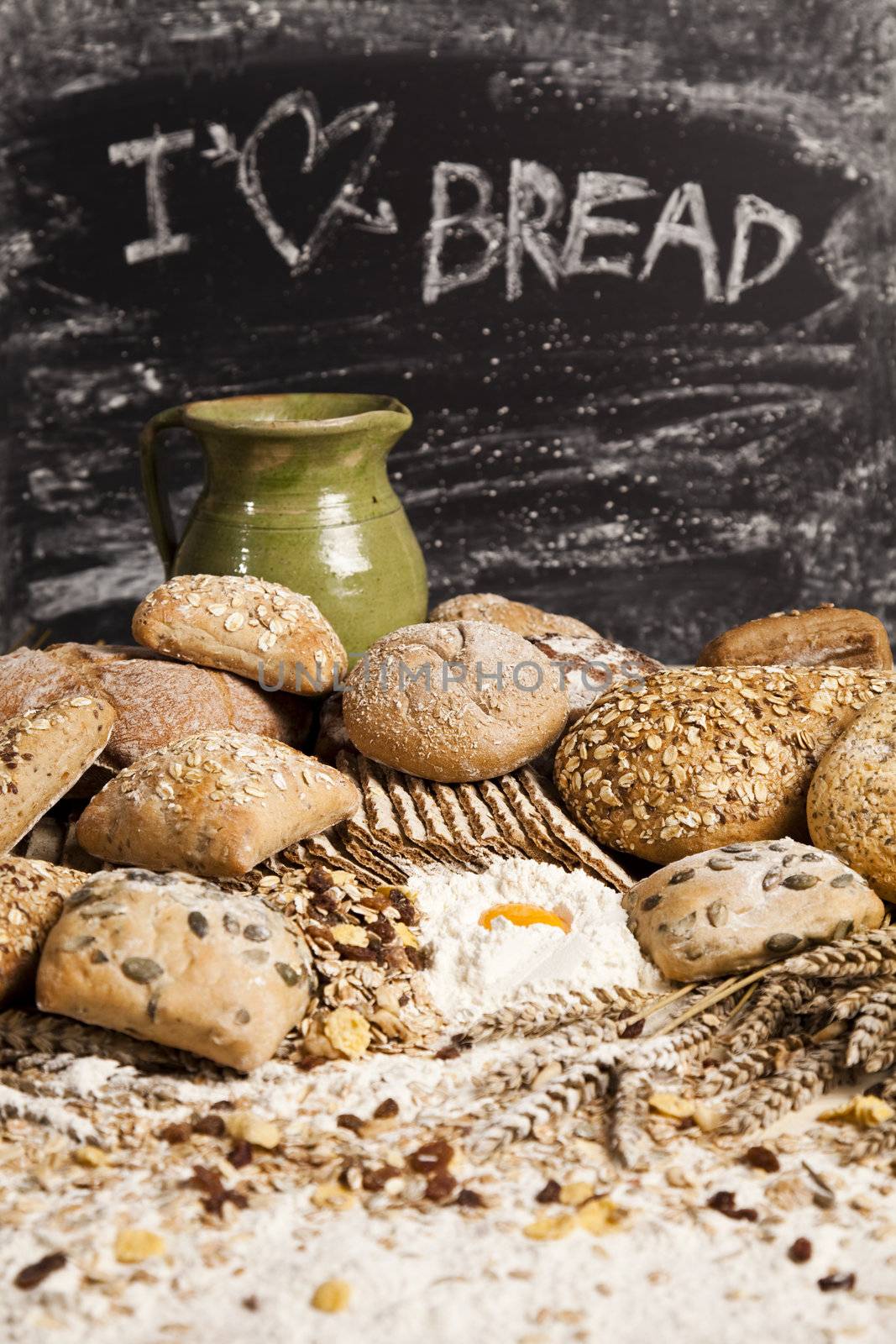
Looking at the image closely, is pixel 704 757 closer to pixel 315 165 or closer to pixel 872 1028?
pixel 872 1028

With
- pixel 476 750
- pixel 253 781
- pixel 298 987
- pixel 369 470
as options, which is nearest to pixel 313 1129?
pixel 298 987

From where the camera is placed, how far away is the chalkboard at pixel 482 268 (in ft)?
11.9

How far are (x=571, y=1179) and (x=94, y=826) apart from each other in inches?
38.2

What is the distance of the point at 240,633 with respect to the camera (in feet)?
7.51

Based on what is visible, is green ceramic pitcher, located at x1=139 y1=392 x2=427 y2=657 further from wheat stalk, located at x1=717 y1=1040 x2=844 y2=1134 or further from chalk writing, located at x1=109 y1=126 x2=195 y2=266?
wheat stalk, located at x1=717 y1=1040 x2=844 y2=1134

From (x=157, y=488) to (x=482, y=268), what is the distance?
1510 mm

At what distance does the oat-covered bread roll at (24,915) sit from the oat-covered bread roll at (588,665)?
41.2 inches

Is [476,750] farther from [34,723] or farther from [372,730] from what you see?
[34,723]

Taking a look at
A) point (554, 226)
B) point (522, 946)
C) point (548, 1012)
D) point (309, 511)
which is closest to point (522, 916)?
point (522, 946)

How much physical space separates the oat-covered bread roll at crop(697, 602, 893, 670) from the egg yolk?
2.75 ft

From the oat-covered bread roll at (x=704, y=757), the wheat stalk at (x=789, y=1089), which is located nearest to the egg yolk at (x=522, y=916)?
the oat-covered bread roll at (x=704, y=757)

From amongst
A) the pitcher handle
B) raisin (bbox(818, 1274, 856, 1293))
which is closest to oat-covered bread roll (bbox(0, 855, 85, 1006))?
raisin (bbox(818, 1274, 856, 1293))

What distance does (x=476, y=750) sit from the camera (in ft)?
7.11

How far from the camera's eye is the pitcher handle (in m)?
2.74
